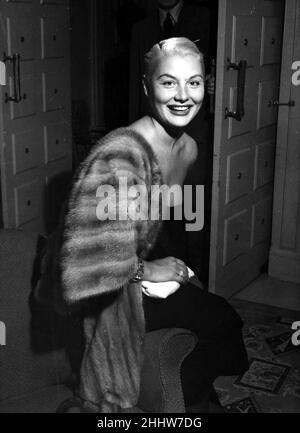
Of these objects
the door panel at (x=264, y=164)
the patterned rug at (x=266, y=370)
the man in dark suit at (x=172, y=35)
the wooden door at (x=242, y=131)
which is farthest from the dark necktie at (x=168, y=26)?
the patterned rug at (x=266, y=370)

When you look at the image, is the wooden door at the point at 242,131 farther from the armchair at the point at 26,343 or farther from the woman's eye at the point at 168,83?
the armchair at the point at 26,343

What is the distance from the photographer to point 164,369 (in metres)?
1.24

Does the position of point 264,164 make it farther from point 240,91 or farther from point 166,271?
point 166,271

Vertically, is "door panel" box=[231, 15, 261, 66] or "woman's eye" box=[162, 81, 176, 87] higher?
"door panel" box=[231, 15, 261, 66]

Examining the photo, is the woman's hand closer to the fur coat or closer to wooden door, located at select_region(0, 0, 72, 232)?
the fur coat

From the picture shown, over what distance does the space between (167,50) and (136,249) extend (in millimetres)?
444

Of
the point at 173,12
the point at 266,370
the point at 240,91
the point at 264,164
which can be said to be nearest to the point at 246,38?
the point at 240,91

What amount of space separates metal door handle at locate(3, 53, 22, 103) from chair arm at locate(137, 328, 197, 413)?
68 cm

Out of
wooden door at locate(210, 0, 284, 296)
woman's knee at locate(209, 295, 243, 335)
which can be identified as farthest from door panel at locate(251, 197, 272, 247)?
woman's knee at locate(209, 295, 243, 335)

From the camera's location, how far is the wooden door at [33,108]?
139cm

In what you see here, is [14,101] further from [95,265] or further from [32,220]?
[95,265]

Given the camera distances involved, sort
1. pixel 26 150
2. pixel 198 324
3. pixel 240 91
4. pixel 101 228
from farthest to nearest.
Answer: pixel 240 91, pixel 26 150, pixel 198 324, pixel 101 228

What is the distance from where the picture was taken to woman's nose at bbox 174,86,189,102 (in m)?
1.28

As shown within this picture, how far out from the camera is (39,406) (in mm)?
1353
